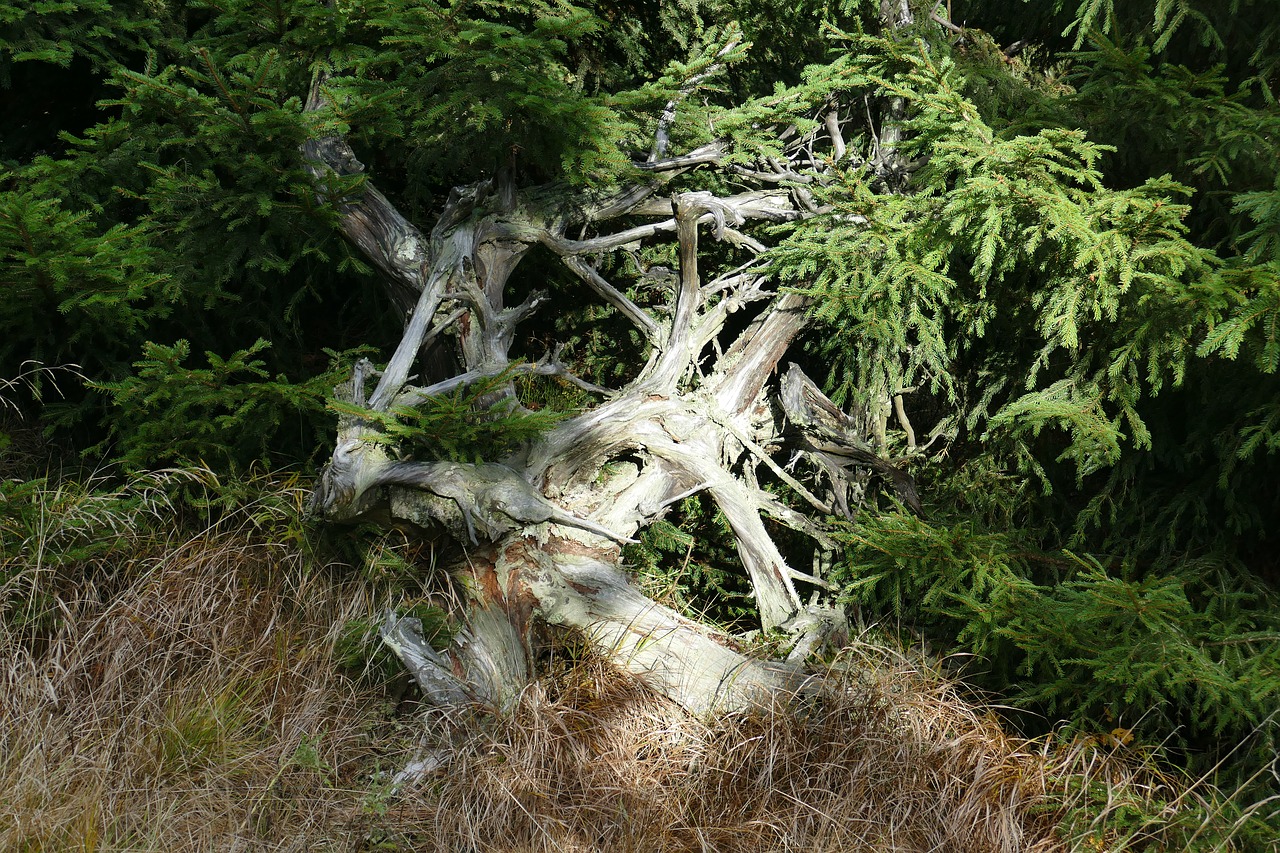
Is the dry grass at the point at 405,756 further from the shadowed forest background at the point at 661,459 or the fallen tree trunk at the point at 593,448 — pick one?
the fallen tree trunk at the point at 593,448

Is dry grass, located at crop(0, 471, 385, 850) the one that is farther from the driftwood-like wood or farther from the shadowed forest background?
the driftwood-like wood

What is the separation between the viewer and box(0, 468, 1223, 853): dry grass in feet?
9.82

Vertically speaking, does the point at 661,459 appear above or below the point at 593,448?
below

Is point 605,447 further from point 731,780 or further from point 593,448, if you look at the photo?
point 731,780

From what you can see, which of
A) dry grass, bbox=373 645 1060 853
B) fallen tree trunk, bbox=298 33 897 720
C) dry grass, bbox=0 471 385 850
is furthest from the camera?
fallen tree trunk, bbox=298 33 897 720

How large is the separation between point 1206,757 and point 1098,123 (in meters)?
2.41

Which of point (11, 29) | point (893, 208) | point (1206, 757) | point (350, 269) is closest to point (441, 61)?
point (350, 269)

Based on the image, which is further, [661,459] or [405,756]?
[661,459]

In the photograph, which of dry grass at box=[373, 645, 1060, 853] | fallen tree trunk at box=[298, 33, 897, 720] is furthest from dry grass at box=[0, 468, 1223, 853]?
fallen tree trunk at box=[298, 33, 897, 720]

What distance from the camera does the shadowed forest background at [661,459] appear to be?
318 centimetres

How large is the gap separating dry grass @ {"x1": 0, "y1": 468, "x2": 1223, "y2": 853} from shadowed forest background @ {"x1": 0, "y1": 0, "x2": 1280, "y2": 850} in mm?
18

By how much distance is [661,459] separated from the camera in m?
4.11

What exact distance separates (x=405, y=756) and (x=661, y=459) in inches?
60.5

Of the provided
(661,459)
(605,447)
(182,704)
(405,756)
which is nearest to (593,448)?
(605,447)
